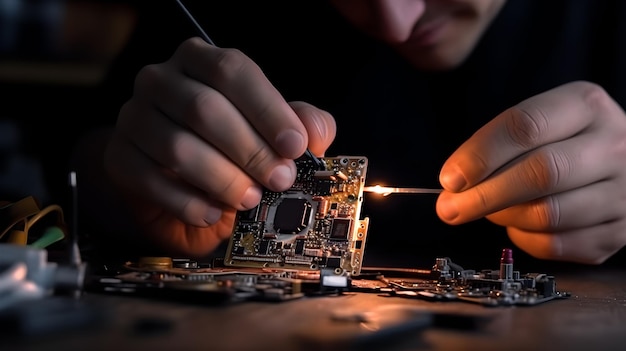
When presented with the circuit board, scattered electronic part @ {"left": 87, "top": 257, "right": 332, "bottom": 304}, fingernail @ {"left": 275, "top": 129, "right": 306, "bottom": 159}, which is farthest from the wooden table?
fingernail @ {"left": 275, "top": 129, "right": 306, "bottom": 159}

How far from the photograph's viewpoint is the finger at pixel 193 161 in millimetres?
947

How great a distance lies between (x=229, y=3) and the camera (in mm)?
1707

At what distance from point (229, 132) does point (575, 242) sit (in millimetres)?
641

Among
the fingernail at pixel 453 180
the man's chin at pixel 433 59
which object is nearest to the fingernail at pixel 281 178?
the fingernail at pixel 453 180

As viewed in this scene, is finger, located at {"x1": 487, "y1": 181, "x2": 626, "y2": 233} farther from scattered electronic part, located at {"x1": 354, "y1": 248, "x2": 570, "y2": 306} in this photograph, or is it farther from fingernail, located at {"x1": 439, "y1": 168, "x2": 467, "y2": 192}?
scattered electronic part, located at {"x1": 354, "y1": 248, "x2": 570, "y2": 306}

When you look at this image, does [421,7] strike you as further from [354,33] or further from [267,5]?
[267,5]

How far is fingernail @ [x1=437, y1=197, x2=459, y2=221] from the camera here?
39.7 inches

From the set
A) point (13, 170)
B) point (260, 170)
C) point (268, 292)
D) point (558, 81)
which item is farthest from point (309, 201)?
point (13, 170)

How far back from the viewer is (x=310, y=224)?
91cm

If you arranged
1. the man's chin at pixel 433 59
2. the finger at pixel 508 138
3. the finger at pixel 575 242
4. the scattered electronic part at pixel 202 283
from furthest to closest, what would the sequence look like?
the man's chin at pixel 433 59
the finger at pixel 575 242
the finger at pixel 508 138
the scattered electronic part at pixel 202 283

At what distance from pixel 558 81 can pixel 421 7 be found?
489 millimetres

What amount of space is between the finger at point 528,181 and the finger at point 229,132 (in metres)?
0.28

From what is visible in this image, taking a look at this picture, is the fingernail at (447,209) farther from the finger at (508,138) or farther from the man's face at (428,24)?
the man's face at (428,24)

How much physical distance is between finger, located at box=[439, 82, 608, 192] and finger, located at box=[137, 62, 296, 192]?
0.86ft
